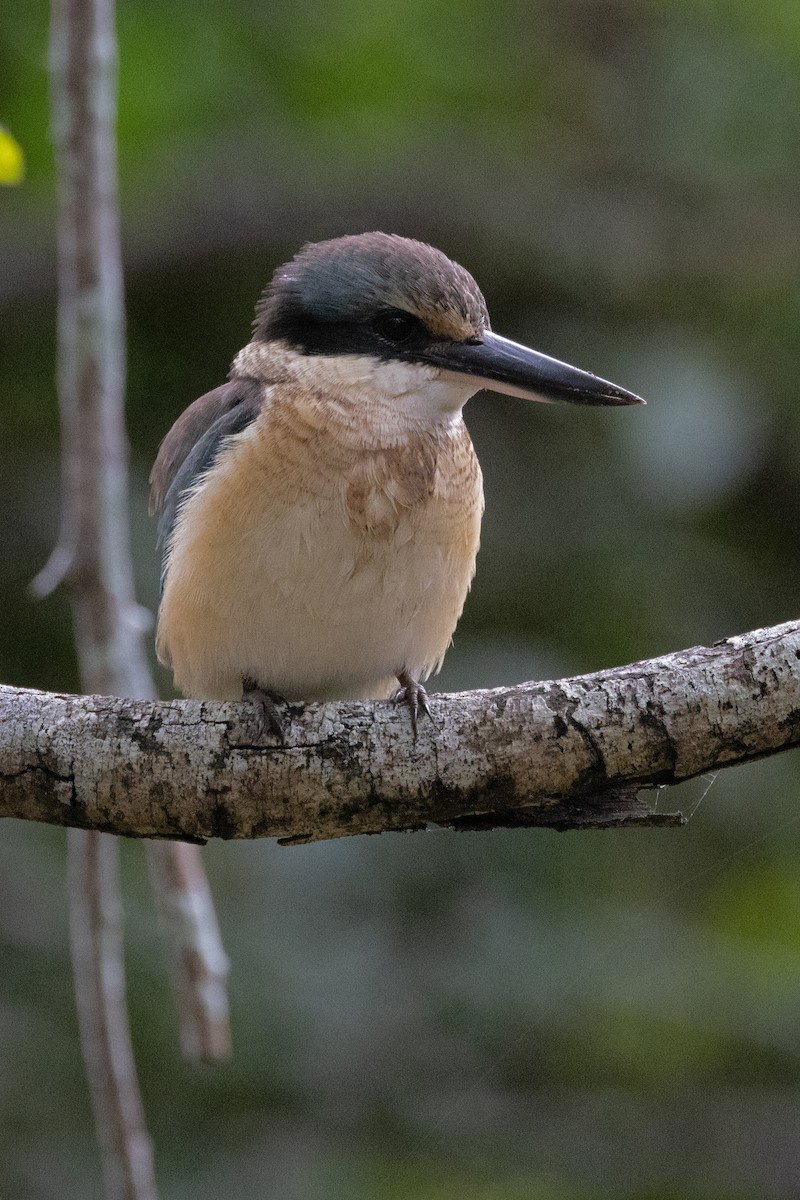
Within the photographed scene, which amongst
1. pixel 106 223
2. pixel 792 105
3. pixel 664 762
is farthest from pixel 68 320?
pixel 792 105

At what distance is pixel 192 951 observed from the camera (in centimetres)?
276

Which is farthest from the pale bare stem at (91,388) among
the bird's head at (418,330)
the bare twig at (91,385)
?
the bird's head at (418,330)

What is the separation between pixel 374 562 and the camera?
2648mm

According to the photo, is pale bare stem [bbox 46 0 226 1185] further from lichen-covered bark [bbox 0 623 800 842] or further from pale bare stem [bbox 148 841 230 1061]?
lichen-covered bark [bbox 0 623 800 842]

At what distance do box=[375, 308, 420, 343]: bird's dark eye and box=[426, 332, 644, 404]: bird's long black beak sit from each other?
0.09 metres

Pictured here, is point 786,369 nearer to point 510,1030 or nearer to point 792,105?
point 792,105

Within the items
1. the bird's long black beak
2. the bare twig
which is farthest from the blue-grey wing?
the bird's long black beak

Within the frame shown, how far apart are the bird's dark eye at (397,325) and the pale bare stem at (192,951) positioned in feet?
3.74

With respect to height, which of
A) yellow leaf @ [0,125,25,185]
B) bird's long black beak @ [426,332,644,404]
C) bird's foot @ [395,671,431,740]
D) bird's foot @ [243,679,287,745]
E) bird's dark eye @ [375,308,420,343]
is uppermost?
yellow leaf @ [0,125,25,185]

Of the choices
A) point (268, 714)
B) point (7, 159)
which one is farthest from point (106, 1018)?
point (7, 159)

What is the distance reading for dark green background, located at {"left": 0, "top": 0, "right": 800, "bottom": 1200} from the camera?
354 cm

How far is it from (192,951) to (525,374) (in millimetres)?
1303

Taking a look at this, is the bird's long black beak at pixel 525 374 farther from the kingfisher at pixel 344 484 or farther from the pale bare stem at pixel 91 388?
the pale bare stem at pixel 91 388

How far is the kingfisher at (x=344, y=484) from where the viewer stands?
2623 millimetres
